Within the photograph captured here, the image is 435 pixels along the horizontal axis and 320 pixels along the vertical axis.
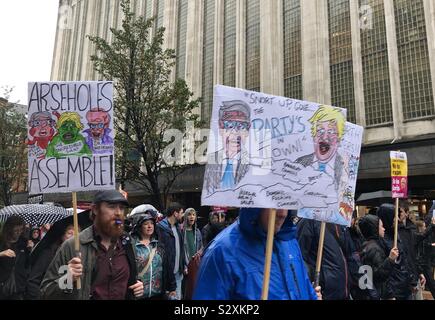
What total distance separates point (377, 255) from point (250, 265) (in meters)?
3.50

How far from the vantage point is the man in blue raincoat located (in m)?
2.32

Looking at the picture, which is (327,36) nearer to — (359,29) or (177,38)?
(359,29)

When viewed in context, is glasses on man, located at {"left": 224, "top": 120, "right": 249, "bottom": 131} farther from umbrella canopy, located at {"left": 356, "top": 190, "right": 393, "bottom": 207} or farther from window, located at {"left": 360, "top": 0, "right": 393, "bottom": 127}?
window, located at {"left": 360, "top": 0, "right": 393, "bottom": 127}

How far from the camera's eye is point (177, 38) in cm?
3061

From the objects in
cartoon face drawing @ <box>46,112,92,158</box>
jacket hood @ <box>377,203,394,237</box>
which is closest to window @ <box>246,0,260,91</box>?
jacket hood @ <box>377,203,394,237</box>

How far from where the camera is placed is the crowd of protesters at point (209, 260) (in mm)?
2408

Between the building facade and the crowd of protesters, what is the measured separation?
11679 mm

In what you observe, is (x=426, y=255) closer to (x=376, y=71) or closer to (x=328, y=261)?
(x=328, y=261)

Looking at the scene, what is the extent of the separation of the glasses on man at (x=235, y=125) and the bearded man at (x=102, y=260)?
1307 mm

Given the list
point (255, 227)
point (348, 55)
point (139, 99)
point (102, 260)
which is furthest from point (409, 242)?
point (348, 55)

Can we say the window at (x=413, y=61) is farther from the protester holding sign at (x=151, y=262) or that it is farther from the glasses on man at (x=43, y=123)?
the glasses on man at (x=43, y=123)

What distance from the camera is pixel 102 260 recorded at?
133 inches
